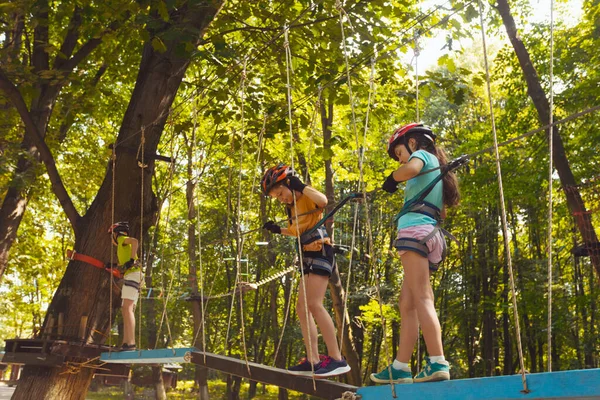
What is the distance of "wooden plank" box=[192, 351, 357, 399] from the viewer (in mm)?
2946

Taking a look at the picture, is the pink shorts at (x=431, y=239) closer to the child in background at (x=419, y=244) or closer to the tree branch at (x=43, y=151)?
the child in background at (x=419, y=244)

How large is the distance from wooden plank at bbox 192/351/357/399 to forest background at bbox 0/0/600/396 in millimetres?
323

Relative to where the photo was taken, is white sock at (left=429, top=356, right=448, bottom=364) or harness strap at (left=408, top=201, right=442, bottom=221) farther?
harness strap at (left=408, top=201, right=442, bottom=221)

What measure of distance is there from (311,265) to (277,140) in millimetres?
6995

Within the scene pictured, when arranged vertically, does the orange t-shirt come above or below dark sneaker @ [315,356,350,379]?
above

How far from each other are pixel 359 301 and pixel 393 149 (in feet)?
48.0

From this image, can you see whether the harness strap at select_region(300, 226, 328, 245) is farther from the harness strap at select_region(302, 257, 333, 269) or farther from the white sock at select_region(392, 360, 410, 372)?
the white sock at select_region(392, 360, 410, 372)

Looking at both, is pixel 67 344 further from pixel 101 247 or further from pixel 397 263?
pixel 397 263

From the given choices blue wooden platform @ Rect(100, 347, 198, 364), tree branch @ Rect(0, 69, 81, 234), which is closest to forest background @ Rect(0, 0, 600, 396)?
tree branch @ Rect(0, 69, 81, 234)

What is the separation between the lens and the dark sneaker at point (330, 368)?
307 cm

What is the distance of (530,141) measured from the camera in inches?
437

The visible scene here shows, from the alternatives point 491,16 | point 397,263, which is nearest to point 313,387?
point 491,16

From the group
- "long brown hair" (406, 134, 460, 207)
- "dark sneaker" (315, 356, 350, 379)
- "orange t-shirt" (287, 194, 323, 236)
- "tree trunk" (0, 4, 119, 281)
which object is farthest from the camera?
"tree trunk" (0, 4, 119, 281)

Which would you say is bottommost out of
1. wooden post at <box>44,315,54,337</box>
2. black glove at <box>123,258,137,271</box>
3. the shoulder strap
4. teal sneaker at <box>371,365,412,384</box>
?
teal sneaker at <box>371,365,412,384</box>
